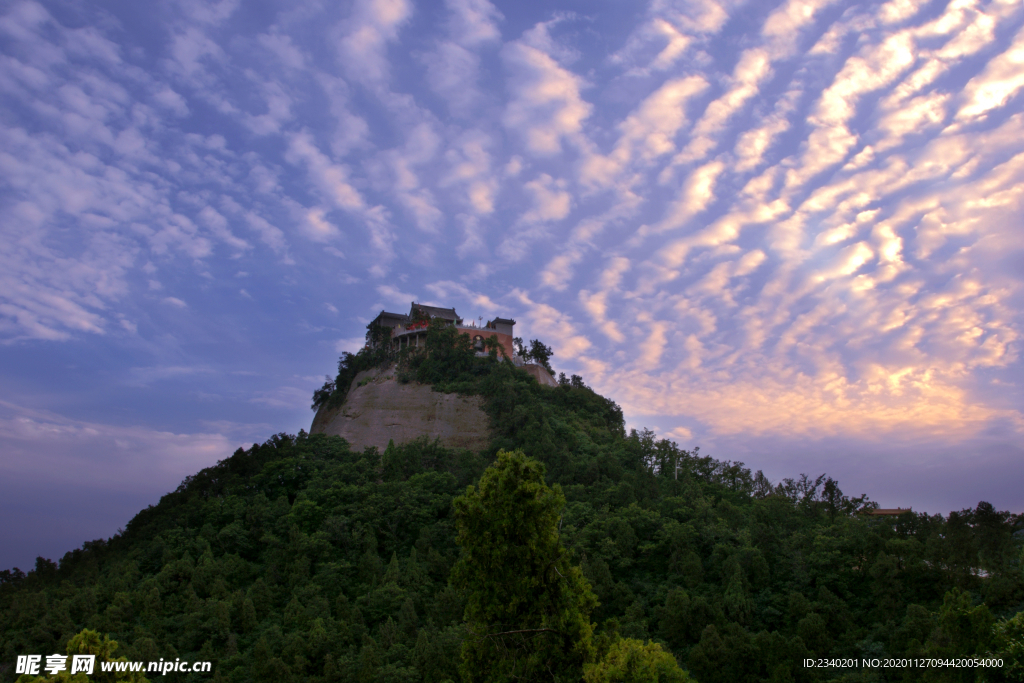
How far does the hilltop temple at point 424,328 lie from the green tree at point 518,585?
36.2 meters

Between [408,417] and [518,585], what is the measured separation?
1242 inches

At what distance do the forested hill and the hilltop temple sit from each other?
50.3 ft

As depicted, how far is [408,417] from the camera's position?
136 feet

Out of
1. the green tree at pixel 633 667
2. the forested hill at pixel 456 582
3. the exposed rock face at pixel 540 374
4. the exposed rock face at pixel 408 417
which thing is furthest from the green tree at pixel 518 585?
the exposed rock face at pixel 540 374

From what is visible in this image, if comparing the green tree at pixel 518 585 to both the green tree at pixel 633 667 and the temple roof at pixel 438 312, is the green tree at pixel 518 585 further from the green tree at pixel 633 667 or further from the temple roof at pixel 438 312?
the temple roof at pixel 438 312

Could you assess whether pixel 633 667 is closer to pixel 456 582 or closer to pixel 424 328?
pixel 456 582

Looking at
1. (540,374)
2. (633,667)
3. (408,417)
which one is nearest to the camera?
(633,667)

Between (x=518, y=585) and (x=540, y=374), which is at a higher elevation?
(x=540, y=374)

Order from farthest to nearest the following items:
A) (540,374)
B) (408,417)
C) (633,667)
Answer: (540,374) → (408,417) → (633,667)

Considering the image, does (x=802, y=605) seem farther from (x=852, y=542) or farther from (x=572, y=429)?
(x=572, y=429)

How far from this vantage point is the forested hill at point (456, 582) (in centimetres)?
1688

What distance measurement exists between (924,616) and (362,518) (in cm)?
2084

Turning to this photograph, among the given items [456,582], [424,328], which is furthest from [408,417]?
[456,582]

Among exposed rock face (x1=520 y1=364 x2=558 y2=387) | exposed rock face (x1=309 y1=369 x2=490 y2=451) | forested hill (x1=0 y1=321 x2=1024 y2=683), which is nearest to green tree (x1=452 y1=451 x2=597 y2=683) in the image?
forested hill (x1=0 y1=321 x2=1024 y2=683)
